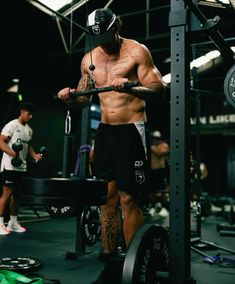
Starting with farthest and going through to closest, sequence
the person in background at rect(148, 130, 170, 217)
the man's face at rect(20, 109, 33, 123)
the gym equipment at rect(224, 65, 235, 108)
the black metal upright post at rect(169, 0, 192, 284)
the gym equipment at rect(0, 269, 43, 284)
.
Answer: the person in background at rect(148, 130, 170, 217), the man's face at rect(20, 109, 33, 123), the gym equipment at rect(224, 65, 235, 108), the gym equipment at rect(0, 269, 43, 284), the black metal upright post at rect(169, 0, 192, 284)

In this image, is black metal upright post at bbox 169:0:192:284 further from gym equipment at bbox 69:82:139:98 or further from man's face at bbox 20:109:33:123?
man's face at bbox 20:109:33:123

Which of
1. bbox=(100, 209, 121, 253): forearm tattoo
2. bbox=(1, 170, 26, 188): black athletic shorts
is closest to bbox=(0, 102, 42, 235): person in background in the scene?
bbox=(1, 170, 26, 188): black athletic shorts

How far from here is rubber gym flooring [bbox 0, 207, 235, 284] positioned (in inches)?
95.0

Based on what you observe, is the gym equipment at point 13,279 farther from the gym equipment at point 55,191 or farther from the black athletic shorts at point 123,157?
the black athletic shorts at point 123,157

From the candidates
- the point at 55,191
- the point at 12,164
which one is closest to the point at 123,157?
the point at 55,191

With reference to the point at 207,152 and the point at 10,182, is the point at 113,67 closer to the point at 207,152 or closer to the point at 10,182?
the point at 10,182

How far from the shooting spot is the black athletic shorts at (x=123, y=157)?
6.90 ft

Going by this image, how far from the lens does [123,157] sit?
213cm

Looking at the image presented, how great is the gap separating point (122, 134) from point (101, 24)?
70 cm

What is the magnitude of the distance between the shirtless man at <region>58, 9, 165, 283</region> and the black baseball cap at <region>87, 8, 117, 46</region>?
0.65ft

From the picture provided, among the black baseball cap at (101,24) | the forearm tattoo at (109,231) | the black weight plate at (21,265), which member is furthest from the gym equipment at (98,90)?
the black weight plate at (21,265)

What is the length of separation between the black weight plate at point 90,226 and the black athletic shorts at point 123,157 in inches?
40.0

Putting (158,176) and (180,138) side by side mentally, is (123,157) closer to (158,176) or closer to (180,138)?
(180,138)

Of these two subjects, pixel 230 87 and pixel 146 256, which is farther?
pixel 230 87
